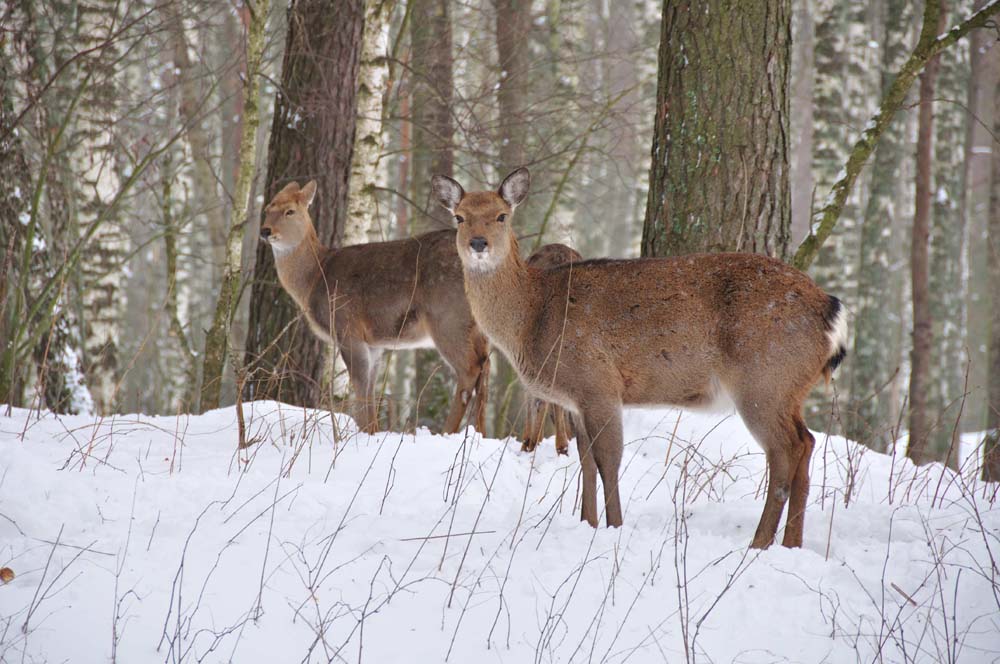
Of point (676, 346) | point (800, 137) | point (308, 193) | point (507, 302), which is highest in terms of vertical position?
point (800, 137)

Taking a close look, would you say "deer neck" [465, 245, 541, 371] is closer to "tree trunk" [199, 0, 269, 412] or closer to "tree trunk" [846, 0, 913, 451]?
"tree trunk" [199, 0, 269, 412]

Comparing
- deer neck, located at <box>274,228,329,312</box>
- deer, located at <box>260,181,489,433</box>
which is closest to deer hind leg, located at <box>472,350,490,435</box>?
deer, located at <box>260,181,489,433</box>

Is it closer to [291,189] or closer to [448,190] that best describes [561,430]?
[448,190]

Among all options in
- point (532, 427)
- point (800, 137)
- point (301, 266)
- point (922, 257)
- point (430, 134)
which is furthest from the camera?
point (800, 137)

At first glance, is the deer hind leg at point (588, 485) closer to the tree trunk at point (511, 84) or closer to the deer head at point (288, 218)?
the deer head at point (288, 218)

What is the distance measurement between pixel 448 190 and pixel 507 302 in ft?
3.28

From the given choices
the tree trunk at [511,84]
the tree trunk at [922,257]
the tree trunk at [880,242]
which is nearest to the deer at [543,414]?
the tree trunk at [511,84]

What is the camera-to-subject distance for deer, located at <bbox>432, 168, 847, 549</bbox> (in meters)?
4.66

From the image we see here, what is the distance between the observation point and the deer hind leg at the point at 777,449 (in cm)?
466

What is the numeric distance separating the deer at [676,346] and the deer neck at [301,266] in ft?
10.9

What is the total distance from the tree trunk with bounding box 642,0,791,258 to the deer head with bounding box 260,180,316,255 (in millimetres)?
3462

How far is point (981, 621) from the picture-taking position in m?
3.72

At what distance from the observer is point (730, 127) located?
6223mm

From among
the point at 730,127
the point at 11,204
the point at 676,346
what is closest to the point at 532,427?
the point at 676,346
